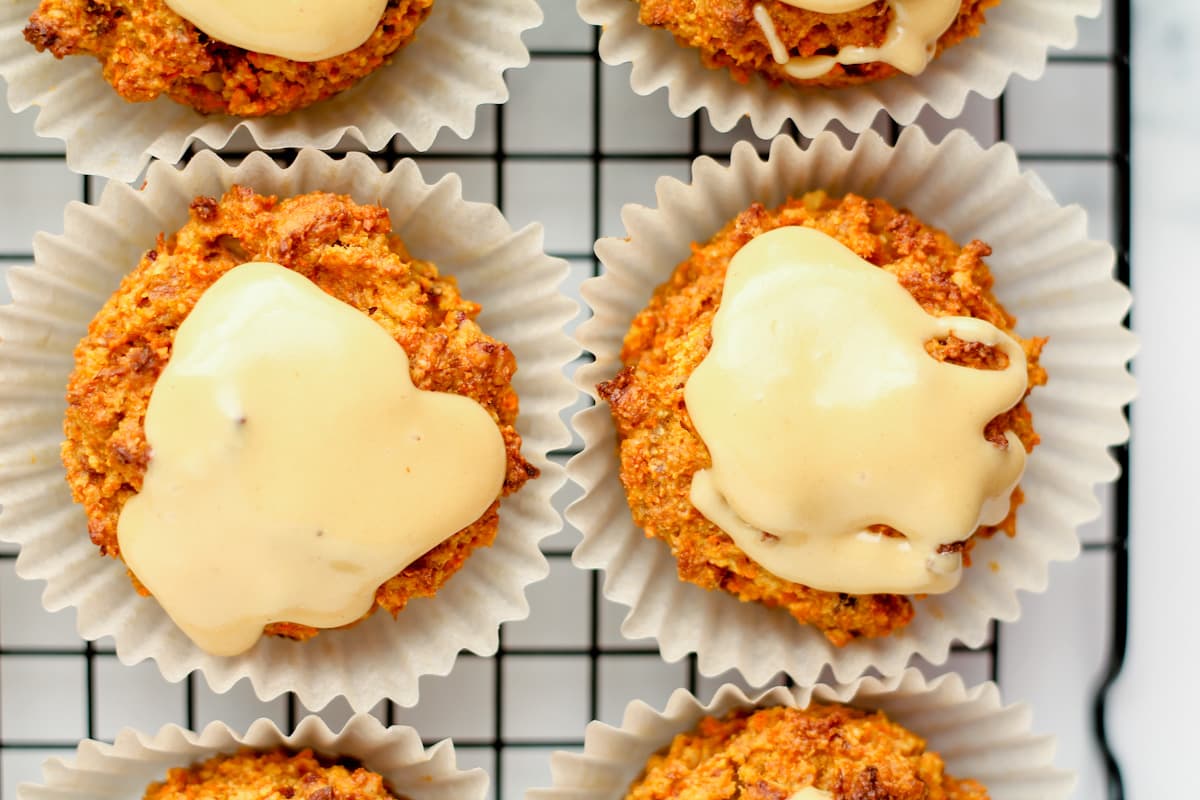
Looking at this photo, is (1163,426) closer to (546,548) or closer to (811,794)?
(811,794)

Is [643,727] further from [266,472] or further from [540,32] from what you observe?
[540,32]

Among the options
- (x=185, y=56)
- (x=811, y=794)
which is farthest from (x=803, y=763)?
(x=185, y=56)

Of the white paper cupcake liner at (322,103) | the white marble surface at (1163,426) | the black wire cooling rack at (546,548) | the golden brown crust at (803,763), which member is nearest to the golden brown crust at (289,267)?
the white paper cupcake liner at (322,103)

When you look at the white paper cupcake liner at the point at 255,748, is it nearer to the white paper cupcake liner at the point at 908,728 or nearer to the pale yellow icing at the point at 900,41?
the white paper cupcake liner at the point at 908,728

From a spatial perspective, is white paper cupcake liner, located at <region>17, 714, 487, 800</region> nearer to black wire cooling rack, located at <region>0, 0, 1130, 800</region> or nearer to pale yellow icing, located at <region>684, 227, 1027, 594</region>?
black wire cooling rack, located at <region>0, 0, 1130, 800</region>

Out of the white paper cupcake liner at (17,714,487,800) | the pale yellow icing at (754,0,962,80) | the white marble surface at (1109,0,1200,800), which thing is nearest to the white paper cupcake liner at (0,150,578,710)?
the white paper cupcake liner at (17,714,487,800)

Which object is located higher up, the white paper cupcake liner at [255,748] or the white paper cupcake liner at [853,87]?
the white paper cupcake liner at [853,87]
